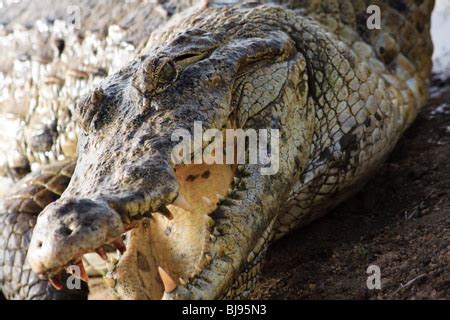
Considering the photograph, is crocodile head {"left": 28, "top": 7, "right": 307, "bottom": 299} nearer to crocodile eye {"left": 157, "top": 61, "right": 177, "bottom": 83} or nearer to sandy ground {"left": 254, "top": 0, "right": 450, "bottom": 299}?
crocodile eye {"left": 157, "top": 61, "right": 177, "bottom": 83}

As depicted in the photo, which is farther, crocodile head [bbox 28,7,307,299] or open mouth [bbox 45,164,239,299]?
open mouth [bbox 45,164,239,299]

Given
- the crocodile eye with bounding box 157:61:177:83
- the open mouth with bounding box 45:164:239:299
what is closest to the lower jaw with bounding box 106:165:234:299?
the open mouth with bounding box 45:164:239:299

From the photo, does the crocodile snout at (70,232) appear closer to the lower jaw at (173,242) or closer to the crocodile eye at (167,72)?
the lower jaw at (173,242)

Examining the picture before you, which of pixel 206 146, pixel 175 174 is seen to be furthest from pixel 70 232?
pixel 206 146

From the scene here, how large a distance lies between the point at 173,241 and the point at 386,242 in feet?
2.99

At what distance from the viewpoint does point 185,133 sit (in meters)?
2.81

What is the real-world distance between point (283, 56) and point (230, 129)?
0.55 m

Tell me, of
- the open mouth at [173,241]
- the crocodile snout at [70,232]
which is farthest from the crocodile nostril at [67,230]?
the open mouth at [173,241]

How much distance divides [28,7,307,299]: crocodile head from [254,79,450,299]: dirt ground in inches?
15.8

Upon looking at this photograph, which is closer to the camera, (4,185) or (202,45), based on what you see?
(202,45)

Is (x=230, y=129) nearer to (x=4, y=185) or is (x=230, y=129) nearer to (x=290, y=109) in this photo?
(x=290, y=109)

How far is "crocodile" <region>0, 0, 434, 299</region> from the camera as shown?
2531 millimetres

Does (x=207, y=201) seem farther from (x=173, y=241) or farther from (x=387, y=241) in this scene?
(x=387, y=241)
